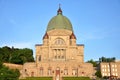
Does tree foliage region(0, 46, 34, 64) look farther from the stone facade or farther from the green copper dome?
the stone facade

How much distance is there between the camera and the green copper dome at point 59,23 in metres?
79.6

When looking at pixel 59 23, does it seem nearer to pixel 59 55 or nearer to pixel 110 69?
pixel 59 55

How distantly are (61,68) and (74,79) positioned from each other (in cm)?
1268

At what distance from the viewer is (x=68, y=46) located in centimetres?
7744

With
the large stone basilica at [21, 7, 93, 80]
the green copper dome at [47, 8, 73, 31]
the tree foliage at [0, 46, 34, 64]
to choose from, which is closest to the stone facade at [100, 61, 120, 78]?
the large stone basilica at [21, 7, 93, 80]

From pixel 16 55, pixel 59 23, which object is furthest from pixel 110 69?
pixel 16 55

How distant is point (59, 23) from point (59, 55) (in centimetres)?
956

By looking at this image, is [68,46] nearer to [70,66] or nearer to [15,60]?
[70,66]

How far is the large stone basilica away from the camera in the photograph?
71125mm

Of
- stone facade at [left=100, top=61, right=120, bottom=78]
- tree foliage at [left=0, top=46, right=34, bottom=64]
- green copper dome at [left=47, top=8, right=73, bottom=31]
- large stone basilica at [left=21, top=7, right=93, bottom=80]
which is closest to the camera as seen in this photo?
large stone basilica at [left=21, top=7, right=93, bottom=80]

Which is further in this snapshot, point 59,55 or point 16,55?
point 16,55

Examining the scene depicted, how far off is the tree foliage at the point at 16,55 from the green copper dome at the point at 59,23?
471 inches

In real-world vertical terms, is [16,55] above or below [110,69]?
above

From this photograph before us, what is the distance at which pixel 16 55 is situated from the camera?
8450 centimetres
